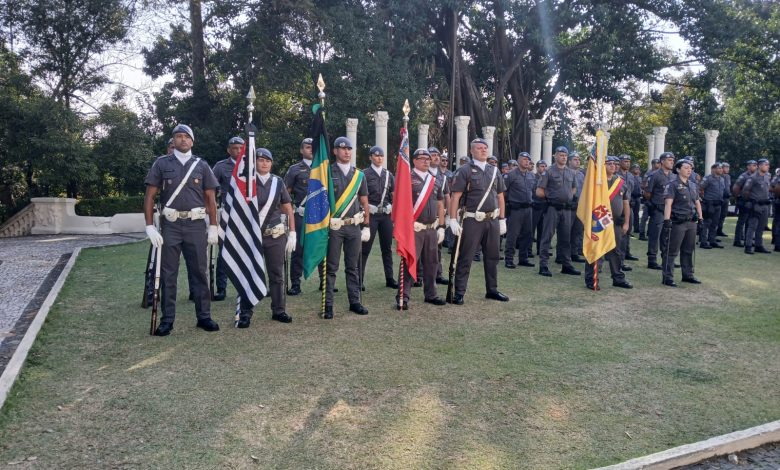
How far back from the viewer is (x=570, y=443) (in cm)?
395

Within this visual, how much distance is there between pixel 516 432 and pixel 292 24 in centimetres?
1854

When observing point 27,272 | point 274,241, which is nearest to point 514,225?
point 274,241

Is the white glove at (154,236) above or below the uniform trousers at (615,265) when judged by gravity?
above

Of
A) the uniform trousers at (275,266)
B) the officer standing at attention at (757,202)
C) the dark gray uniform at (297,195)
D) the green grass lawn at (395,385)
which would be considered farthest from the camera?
the officer standing at attention at (757,202)

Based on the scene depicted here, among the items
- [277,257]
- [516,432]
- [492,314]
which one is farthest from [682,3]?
[516,432]

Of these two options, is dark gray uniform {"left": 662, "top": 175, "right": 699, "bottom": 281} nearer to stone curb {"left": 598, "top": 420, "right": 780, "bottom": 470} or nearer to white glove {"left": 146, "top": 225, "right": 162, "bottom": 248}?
stone curb {"left": 598, "top": 420, "right": 780, "bottom": 470}

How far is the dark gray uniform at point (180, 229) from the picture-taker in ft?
20.7

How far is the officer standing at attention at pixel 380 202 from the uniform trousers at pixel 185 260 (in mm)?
2509

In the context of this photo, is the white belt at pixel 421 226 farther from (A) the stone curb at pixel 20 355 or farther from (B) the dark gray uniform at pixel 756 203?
(B) the dark gray uniform at pixel 756 203

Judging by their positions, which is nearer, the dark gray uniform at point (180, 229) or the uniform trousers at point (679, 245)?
the dark gray uniform at point (180, 229)

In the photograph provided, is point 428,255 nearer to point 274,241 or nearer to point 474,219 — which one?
point 474,219

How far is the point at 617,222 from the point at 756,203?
563 centimetres

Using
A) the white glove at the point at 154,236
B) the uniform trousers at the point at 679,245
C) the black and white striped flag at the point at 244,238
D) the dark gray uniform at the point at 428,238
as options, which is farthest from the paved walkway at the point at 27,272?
the uniform trousers at the point at 679,245

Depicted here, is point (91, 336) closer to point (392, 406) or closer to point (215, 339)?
point (215, 339)
